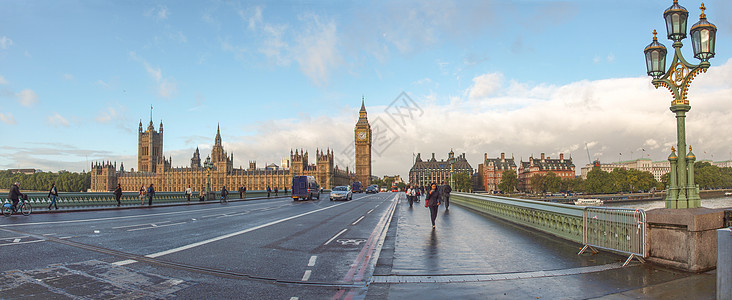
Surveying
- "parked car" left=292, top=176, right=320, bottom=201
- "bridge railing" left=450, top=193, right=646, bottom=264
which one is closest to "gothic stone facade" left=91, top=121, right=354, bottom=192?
"parked car" left=292, top=176, right=320, bottom=201

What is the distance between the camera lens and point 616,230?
9062 millimetres

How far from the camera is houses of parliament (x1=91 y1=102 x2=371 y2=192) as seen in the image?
543 feet

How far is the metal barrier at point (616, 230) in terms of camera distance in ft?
27.6

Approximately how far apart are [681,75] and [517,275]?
602 centimetres

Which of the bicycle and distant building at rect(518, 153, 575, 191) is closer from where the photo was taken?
the bicycle

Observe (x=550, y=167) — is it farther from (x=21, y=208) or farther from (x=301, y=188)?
(x=21, y=208)

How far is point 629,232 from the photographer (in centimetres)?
870

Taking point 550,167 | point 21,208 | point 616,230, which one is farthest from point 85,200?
point 550,167

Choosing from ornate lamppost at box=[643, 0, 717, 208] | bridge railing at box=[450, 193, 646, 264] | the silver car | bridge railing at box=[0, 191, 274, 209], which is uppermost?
ornate lamppost at box=[643, 0, 717, 208]

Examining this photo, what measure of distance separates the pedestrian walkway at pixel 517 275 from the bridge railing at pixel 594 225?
0.30 metres

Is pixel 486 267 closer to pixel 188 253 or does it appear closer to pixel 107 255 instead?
pixel 188 253

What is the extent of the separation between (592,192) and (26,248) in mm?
134412

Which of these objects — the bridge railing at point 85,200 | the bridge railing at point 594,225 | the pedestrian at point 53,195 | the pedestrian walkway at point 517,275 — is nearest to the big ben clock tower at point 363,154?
the bridge railing at point 85,200

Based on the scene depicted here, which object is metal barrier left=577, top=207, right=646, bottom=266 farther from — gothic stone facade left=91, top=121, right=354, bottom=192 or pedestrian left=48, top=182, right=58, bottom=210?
gothic stone facade left=91, top=121, right=354, bottom=192
